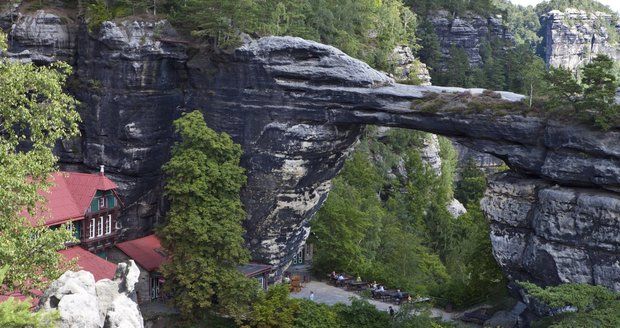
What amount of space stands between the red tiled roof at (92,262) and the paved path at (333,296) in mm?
9078

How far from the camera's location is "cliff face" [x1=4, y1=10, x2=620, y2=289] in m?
28.9

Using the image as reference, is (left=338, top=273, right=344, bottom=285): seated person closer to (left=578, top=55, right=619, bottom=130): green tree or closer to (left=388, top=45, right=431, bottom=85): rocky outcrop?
(left=578, top=55, right=619, bottom=130): green tree

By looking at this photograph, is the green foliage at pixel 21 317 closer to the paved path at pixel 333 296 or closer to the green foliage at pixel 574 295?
the green foliage at pixel 574 295

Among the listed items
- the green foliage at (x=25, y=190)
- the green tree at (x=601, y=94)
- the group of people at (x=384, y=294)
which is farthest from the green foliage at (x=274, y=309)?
the green tree at (x=601, y=94)

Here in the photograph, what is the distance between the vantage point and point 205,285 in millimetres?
29594

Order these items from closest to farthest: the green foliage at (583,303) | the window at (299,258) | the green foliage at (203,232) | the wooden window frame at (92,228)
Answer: the green foliage at (583,303)
the green foliage at (203,232)
the wooden window frame at (92,228)
the window at (299,258)

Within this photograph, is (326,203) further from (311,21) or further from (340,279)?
(311,21)

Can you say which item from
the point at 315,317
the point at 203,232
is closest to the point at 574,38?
the point at 315,317

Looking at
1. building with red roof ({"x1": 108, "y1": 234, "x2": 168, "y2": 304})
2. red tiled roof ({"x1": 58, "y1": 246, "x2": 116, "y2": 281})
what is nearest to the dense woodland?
building with red roof ({"x1": 108, "y1": 234, "x2": 168, "y2": 304})

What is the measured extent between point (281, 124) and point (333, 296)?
8642 mm

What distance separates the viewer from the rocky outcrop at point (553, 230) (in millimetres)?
27219

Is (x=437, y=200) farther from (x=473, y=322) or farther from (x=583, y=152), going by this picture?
(x=583, y=152)

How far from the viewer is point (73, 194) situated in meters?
30.7

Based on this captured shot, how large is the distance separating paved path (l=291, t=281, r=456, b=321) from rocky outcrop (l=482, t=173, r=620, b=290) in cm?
538
